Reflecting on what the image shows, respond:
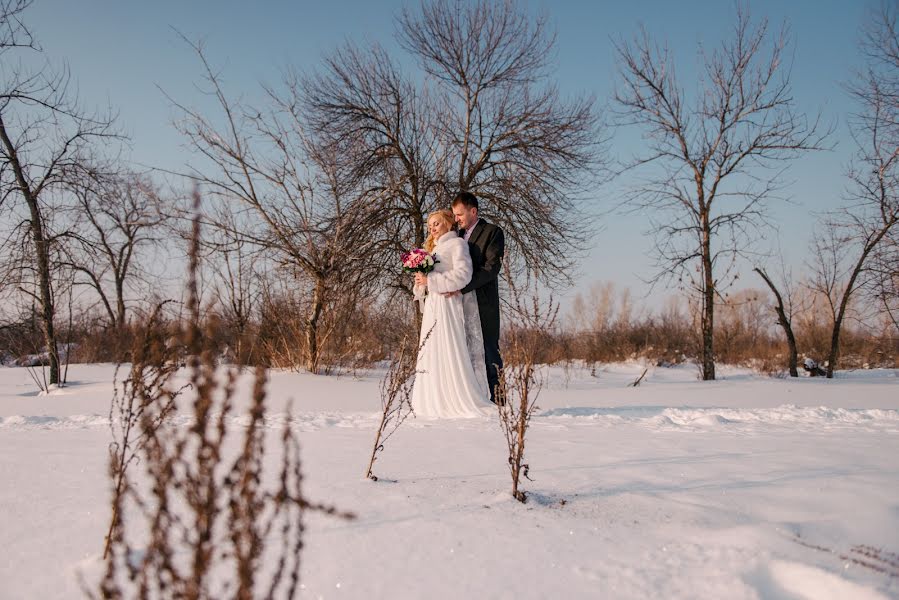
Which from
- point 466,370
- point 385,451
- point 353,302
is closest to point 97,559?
point 385,451

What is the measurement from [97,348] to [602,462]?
17.0m

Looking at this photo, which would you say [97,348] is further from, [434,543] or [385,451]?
[434,543]

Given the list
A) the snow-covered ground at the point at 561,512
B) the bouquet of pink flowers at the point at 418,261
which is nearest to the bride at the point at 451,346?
the bouquet of pink flowers at the point at 418,261

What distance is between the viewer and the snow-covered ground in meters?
1.87

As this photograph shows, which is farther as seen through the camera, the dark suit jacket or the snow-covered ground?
the dark suit jacket

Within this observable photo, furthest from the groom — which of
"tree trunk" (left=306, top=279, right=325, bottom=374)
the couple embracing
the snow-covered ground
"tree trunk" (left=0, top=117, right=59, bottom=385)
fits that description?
"tree trunk" (left=0, top=117, right=59, bottom=385)

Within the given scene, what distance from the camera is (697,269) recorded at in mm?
10984

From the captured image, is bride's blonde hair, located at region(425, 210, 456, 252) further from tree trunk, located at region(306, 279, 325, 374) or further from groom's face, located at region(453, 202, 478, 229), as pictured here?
tree trunk, located at region(306, 279, 325, 374)

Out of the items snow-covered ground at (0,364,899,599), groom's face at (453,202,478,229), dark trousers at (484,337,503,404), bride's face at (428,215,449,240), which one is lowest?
snow-covered ground at (0,364,899,599)

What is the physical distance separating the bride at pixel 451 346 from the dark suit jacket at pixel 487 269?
0.13 meters

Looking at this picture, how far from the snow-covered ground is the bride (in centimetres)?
67

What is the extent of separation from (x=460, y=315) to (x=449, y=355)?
0.43 meters

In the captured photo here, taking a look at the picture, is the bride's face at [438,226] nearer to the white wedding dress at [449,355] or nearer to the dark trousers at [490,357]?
the white wedding dress at [449,355]

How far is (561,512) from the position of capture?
2.53 metres
